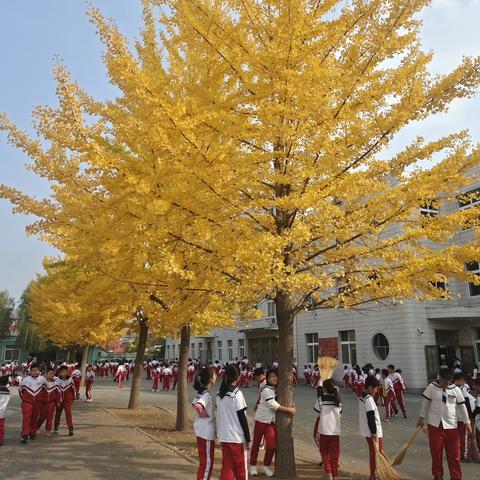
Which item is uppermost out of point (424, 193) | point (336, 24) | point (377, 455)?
point (336, 24)

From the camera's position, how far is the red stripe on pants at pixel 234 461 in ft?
17.0

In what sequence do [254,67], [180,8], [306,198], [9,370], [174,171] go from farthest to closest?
[9,370]
[180,8]
[254,67]
[174,171]
[306,198]

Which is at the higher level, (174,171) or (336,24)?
(336,24)

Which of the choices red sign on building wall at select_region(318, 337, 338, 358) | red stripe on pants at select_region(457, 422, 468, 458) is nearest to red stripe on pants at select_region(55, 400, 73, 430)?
red stripe on pants at select_region(457, 422, 468, 458)

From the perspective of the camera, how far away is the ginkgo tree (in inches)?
213

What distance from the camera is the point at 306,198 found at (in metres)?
5.14

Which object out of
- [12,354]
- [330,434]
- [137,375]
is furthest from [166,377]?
[12,354]

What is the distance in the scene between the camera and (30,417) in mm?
9125

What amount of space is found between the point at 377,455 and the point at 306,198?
4.16 metres

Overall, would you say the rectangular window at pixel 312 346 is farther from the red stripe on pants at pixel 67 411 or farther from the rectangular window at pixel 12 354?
the rectangular window at pixel 12 354

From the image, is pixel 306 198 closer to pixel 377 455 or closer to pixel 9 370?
pixel 377 455

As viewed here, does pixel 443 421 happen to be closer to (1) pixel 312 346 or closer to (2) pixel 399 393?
(2) pixel 399 393

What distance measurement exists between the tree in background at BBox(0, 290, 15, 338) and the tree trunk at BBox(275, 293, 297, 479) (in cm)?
5021

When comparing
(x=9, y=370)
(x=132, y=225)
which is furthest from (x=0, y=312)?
(x=132, y=225)
